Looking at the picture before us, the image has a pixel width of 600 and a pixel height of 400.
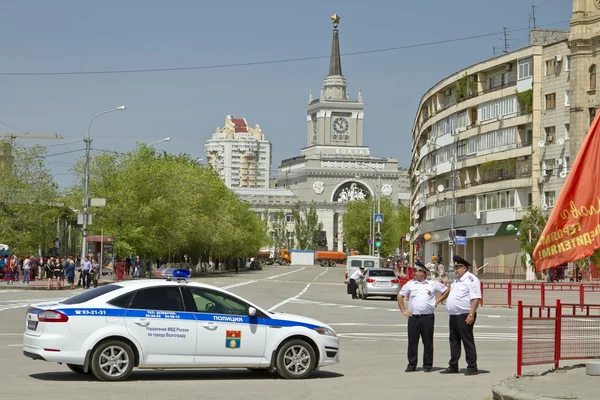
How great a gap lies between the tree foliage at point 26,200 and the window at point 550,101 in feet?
111

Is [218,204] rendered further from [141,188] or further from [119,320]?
[119,320]

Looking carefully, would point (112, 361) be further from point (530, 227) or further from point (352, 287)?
point (530, 227)

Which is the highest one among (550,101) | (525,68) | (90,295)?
(525,68)

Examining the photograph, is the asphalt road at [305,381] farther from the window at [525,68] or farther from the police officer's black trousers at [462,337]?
the window at [525,68]

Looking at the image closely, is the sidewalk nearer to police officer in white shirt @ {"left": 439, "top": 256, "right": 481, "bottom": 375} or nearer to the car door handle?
police officer in white shirt @ {"left": 439, "top": 256, "right": 481, "bottom": 375}

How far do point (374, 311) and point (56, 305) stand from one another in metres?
22.2

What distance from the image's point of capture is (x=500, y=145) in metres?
77.1

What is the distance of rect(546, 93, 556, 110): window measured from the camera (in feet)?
231

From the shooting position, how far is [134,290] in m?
14.5

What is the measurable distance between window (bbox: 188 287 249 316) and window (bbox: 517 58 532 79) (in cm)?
6128

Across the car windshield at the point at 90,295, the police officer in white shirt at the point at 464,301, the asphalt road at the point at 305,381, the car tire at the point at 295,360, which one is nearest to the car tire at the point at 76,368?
the asphalt road at the point at 305,381

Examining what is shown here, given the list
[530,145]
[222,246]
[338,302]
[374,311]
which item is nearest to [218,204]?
[222,246]

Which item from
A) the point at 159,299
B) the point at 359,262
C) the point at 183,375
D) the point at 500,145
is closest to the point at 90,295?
the point at 159,299

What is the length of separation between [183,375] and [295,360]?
5.58ft
